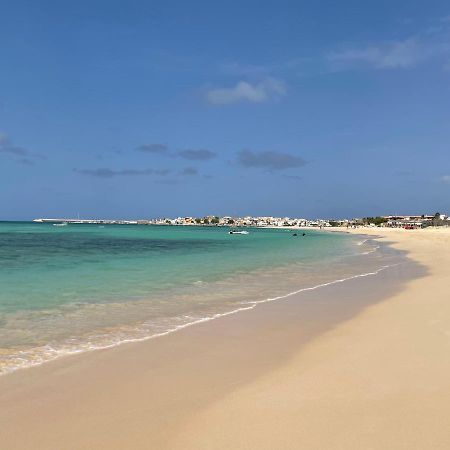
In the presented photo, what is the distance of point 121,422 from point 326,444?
1987mm

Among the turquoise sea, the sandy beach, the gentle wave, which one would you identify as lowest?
the turquoise sea

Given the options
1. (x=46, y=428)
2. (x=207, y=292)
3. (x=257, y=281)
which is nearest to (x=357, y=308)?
(x=207, y=292)

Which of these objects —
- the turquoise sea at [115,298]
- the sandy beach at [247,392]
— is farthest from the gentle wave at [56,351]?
the sandy beach at [247,392]

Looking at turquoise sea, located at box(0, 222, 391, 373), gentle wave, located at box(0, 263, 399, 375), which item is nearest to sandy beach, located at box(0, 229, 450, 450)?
gentle wave, located at box(0, 263, 399, 375)

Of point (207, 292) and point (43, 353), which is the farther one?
point (207, 292)

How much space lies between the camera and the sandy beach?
162 inches

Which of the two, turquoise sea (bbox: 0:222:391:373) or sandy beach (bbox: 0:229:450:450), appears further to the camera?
turquoise sea (bbox: 0:222:391:373)

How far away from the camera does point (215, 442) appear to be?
158 inches

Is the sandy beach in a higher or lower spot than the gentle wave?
higher

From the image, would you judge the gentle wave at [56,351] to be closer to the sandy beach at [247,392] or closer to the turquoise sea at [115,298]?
the turquoise sea at [115,298]

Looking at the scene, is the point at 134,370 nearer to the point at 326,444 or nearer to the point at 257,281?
the point at 326,444

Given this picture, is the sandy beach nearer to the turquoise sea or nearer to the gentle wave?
the gentle wave

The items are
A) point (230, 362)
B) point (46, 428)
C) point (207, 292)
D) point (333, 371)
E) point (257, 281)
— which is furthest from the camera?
point (257, 281)

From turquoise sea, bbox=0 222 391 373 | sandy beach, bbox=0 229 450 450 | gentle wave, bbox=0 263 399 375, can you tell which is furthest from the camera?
turquoise sea, bbox=0 222 391 373
